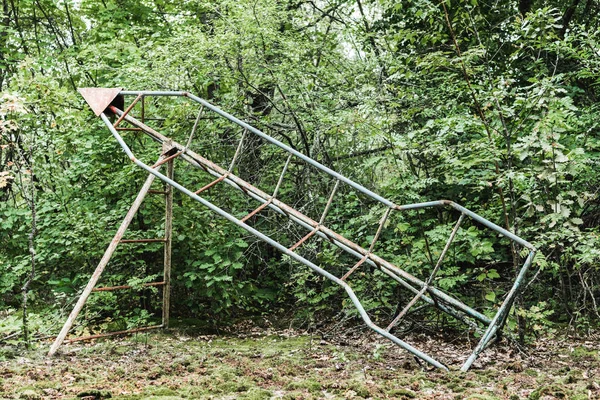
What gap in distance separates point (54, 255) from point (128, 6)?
5.31m

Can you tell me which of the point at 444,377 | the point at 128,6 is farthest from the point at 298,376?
the point at 128,6

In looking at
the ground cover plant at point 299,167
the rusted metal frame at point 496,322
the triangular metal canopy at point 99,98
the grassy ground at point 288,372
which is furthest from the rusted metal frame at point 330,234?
the ground cover plant at point 299,167

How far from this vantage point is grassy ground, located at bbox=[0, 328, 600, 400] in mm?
4270

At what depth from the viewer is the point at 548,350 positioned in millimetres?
5855

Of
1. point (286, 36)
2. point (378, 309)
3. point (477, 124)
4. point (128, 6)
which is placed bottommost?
point (378, 309)

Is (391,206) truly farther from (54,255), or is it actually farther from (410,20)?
(54,255)

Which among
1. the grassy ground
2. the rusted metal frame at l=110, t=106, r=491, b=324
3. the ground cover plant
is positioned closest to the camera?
the grassy ground

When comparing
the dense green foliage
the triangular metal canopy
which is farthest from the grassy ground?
the triangular metal canopy

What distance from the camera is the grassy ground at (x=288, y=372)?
427 cm

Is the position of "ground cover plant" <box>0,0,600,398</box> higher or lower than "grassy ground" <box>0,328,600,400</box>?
higher

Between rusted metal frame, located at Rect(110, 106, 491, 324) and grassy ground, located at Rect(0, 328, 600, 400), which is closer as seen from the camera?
grassy ground, located at Rect(0, 328, 600, 400)

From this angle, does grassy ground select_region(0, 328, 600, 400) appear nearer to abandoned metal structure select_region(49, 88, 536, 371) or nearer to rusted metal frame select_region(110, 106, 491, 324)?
abandoned metal structure select_region(49, 88, 536, 371)

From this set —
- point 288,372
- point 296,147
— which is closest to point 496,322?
point 288,372

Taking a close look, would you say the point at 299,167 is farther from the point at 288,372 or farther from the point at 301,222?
the point at 288,372
